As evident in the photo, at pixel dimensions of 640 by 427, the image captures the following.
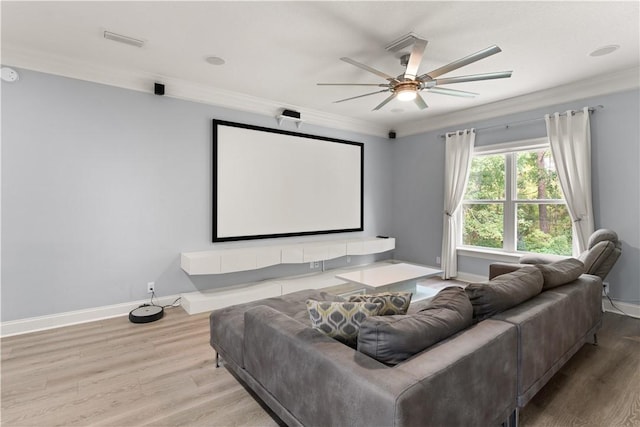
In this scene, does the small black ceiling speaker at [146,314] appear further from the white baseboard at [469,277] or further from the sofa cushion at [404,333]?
the white baseboard at [469,277]

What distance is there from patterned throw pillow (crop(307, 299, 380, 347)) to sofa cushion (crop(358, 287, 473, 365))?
181 mm

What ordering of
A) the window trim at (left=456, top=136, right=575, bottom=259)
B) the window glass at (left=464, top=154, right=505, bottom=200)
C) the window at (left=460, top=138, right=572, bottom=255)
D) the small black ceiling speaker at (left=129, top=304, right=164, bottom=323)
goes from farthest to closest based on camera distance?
1. the window glass at (left=464, top=154, right=505, bottom=200)
2. the window trim at (left=456, top=136, right=575, bottom=259)
3. the window at (left=460, top=138, right=572, bottom=255)
4. the small black ceiling speaker at (left=129, top=304, right=164, bottom=323)

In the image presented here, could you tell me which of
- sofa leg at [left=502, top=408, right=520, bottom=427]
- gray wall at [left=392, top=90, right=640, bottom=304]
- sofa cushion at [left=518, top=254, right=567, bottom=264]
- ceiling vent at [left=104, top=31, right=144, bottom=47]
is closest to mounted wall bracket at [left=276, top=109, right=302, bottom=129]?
ceiling vent at [left=104, top=31, right=144, bottom=47]

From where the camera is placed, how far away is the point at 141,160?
3.70 meters

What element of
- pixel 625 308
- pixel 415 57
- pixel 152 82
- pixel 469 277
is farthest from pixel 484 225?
pixel 152 82

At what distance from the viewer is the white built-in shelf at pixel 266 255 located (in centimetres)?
374

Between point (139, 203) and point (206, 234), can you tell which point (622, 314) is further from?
point (139, 203)

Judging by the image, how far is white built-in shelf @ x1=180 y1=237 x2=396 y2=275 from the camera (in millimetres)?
3740

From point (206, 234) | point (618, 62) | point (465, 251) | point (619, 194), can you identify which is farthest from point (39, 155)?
point (619, 194)

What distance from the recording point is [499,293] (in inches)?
71.1

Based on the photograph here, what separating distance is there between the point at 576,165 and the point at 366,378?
419 cm

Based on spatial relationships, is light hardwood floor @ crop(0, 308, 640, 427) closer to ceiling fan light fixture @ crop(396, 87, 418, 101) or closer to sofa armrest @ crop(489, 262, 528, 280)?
sofa armrest @ crop(489, 262, 528, 280)

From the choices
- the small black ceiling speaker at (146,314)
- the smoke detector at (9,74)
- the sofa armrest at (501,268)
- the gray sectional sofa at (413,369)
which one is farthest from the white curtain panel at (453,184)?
the smoke detector at (9,74)

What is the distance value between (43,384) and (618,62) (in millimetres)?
5869
